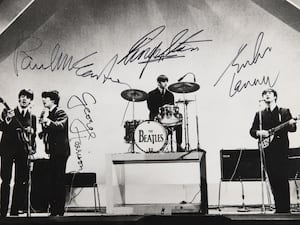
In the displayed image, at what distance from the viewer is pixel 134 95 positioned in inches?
201

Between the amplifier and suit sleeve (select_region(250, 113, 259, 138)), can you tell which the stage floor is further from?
suit sleeve (select_region(250, 113, 259, 138))

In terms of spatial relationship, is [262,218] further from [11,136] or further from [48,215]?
[11,136]

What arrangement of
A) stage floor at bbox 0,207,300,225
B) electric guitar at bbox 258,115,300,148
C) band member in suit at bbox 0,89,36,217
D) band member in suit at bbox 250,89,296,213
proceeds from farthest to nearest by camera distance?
band member in suit at bbox 0,89,36,217 < electric guitar at bbox 258,115,300,148 < band member in suit at bbox 250,89,296,213 < stage floor at bbox 0,207,300,225

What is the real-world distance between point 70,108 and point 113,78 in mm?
575

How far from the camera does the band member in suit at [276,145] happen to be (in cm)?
480

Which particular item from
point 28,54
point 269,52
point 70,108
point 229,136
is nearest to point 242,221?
point 229,136

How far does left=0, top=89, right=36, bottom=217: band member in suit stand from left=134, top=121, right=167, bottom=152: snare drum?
116cm

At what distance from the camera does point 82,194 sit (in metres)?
5.03

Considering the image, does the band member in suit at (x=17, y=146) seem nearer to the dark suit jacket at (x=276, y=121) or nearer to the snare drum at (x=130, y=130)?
the snare drum at (x=130, y=130)

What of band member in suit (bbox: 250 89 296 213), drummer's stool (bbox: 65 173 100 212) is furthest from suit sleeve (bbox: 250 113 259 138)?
drummer's stool (bbox: 65 173 100 212)

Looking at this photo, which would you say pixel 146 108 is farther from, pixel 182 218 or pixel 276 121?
pixel 276 121

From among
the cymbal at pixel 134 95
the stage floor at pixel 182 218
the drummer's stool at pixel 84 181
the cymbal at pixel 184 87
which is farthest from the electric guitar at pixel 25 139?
the cymbal at pixel 184 87

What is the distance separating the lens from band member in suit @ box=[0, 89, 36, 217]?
5.04 meters

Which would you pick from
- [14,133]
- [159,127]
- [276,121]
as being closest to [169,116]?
[159,127]
